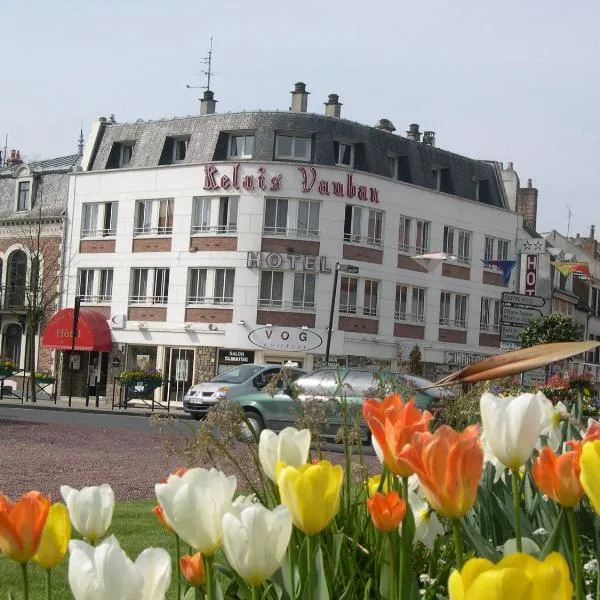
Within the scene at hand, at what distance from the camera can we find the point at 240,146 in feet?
163

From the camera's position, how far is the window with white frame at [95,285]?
51.1 metres

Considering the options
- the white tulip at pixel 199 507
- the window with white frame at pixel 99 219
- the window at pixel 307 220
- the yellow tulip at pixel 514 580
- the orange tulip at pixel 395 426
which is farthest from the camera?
the window with white frame at pixel 99 219

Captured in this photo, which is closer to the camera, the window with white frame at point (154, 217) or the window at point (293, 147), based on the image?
the window at point (293, 147)

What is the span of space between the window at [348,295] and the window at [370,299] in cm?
66

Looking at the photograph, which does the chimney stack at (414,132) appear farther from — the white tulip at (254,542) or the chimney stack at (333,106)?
the white tulip at (254,542)

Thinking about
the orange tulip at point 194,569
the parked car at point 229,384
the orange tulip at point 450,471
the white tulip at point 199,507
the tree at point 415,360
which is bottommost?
the parked car at point 229,384

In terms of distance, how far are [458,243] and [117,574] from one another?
5292 cm

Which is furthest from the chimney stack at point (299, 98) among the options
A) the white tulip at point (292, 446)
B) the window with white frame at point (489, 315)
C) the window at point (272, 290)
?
the white tulip at point (292, 446)

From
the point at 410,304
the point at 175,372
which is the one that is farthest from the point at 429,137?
the point at 175,372

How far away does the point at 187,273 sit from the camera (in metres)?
48.8

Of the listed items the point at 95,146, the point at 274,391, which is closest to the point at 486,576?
the point at 274,391

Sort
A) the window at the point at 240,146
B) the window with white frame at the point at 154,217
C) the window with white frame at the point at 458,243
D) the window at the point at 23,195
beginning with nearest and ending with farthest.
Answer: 1. the window at the point at 240,146
2. the window with white frame at the point at 154,217
3. the window with white frame at the point at 458,243
4. the window at the point at 23,195

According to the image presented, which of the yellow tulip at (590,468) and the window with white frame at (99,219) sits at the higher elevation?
the window with white frame at (99,219)

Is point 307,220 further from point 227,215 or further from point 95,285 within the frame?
point 95,285
